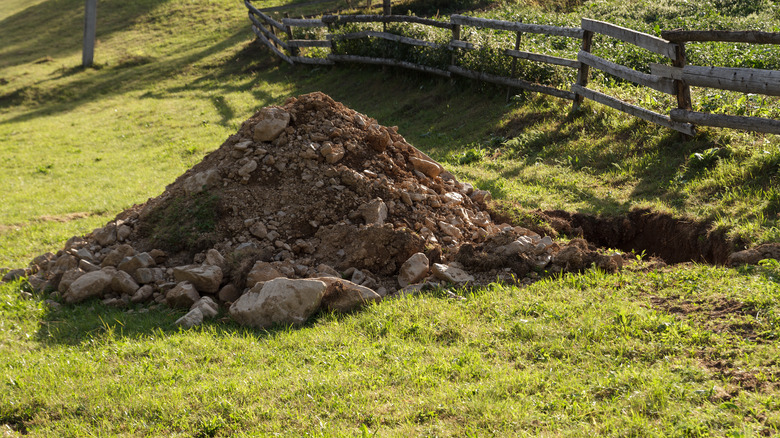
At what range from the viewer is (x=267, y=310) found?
5301mm

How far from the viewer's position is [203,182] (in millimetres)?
6891

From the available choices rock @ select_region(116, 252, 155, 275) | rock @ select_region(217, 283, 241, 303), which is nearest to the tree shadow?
rock @ select_region(116, 252, 155, 275)

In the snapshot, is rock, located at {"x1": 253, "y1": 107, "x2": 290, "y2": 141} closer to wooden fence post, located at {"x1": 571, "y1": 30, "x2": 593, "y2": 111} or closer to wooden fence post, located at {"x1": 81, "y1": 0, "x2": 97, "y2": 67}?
wooden fence post, located at {"x1": 571, "y1": 30, "x2": 593, "y2": 111}

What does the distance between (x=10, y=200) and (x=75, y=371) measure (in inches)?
348

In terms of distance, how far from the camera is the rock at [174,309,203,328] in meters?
5.40

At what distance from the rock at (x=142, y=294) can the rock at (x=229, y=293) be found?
784 millimetres

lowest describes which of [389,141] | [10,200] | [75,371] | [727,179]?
[10,200]

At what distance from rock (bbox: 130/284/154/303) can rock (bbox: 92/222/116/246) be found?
43.8 inches

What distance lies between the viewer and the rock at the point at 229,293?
5.81m

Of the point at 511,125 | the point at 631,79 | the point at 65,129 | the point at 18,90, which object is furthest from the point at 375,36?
the point at 18,90

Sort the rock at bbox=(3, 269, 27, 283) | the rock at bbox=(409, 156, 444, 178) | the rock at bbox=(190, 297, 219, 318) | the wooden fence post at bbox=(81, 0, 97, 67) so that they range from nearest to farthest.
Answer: the rock at bbox=(190, 297, 219, 318) < the rock at bbox=(3, 269, 27, 283) < the rock at bbox=(409, 156, 444, 178) < the wooden fence post at bbox=(81, 0, 97, 67)

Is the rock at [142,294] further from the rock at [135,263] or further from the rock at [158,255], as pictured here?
the rock at [158,255]

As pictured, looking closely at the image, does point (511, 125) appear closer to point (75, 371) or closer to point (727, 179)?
point (727, 179)

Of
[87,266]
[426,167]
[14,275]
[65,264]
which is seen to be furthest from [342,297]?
[14,275]
